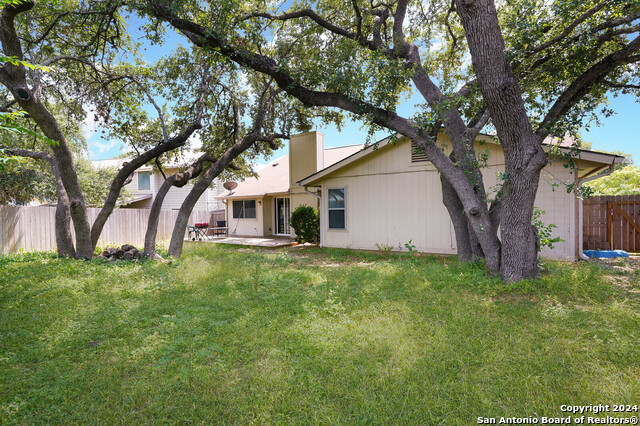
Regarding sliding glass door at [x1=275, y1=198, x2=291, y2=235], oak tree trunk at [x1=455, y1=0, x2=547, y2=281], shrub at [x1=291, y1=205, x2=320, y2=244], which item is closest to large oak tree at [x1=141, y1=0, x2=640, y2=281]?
oak tree trunk at [x1=455, y1=0, x2=547, y2=281]

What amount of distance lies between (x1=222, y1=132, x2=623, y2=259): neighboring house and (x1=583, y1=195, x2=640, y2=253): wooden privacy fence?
241 cm

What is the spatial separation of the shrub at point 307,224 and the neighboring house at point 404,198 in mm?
972

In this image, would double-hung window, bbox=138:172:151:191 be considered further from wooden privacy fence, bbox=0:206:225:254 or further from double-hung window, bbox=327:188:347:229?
double-hung window, bbox=327:188:347:229

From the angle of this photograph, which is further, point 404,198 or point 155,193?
point 155,193

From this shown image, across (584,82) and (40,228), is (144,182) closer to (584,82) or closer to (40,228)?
(40,228)

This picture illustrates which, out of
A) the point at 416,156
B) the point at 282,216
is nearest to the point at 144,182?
the point at 282,216

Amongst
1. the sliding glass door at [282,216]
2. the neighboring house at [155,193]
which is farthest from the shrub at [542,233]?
the neighboring house at [155,193]

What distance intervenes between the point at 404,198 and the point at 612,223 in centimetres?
678

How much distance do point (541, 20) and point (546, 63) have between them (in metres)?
0.82

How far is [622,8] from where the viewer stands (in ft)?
19.2

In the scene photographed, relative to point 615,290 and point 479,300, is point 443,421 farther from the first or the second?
point 615,290

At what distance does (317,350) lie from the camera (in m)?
3.38

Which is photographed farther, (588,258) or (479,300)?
(588,258)

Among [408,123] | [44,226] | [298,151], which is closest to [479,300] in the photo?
[408,123]
